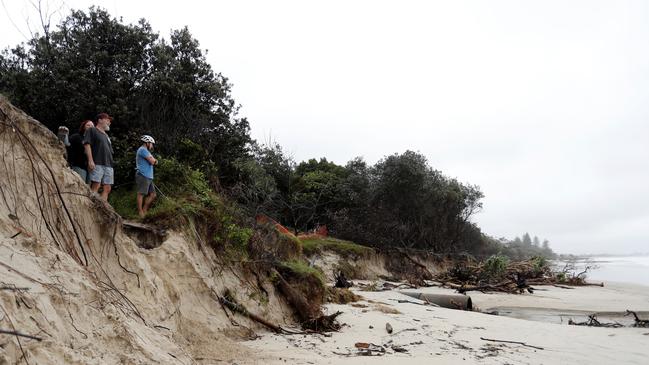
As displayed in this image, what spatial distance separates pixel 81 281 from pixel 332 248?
52.8 feet

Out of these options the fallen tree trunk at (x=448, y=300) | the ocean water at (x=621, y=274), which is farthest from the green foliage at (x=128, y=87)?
the ocean water at (x=621, y=274)

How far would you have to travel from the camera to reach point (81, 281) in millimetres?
3553

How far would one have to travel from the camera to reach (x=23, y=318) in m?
2.64

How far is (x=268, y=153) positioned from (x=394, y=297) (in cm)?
1524

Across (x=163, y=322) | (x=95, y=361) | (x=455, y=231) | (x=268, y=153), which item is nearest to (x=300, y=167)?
(x=268, y=153)

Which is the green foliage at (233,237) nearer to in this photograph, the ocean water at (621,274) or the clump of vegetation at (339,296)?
the clump of vegetation at (339,296)

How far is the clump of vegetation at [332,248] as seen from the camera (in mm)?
17906

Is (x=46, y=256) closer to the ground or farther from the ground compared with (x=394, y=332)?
farther from the ground

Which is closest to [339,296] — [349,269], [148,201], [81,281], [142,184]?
[148,201]

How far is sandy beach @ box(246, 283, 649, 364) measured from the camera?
5668mm

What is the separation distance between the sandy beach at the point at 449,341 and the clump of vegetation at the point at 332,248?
7456 mm

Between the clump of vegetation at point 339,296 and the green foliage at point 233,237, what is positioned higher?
the green foliage at point 233,237

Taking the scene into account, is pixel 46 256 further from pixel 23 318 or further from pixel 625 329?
Result: pixel 625 329

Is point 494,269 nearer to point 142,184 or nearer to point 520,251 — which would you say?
point 142,184
